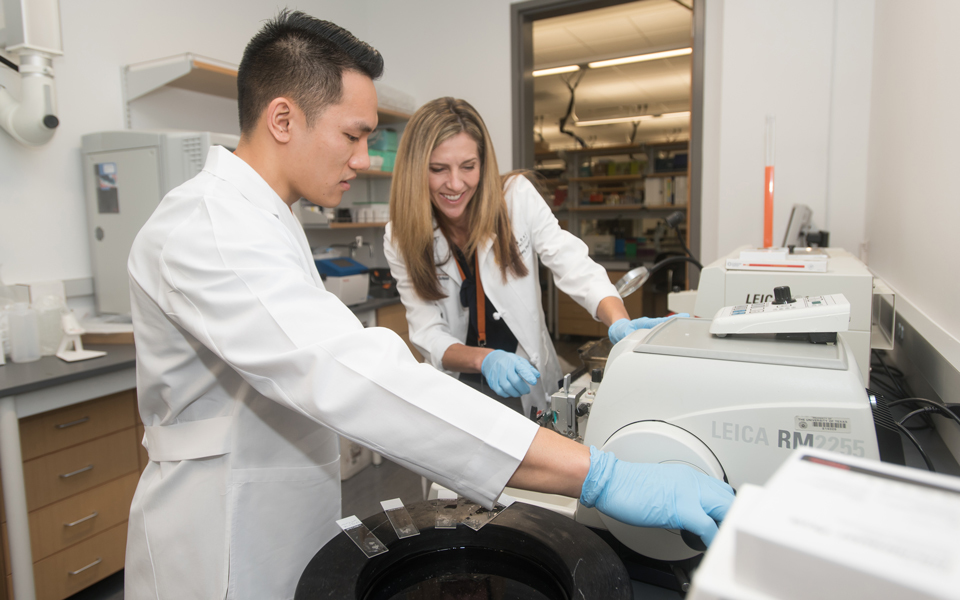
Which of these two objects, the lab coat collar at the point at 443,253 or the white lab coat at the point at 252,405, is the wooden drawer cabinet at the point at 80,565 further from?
the lab coat collar at the point at 443,253

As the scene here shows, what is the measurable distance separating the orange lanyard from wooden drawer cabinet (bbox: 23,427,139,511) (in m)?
1.27

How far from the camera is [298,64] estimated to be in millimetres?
857

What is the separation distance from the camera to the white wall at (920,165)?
111cm

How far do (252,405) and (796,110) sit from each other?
2538 mm

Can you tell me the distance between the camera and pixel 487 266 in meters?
1.66

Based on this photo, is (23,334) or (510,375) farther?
(23,334)

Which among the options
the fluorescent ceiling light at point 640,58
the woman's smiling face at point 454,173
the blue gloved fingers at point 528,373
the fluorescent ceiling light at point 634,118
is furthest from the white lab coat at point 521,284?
the fluorescent ceiling light at point 634,118

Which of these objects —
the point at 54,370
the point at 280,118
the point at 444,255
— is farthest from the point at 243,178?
the point at 54,370

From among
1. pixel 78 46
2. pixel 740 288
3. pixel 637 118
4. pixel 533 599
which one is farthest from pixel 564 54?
pixel 533 599

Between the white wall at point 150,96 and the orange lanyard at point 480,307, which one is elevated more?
the white wall at point 150,96

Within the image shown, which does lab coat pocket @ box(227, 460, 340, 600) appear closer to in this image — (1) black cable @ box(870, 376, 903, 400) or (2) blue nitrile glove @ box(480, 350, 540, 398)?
(2) blue nitrile glove @ box(480, 350, 540, 398)

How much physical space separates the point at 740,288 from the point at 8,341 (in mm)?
2141

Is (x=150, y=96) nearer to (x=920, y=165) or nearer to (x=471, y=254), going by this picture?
(x=471, y=254)

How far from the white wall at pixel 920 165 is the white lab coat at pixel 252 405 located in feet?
3.20
